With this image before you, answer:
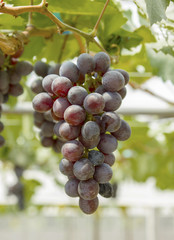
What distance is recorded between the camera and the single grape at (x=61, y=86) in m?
0.62

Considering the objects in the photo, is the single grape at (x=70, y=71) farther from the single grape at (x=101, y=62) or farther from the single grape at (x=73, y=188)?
the single grape at (x=73, y=188)

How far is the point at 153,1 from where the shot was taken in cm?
65

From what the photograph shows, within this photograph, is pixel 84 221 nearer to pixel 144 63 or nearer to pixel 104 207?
pixel 104 207

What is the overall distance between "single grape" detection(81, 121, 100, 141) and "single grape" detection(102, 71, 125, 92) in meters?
0.07

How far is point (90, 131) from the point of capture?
1.94ft

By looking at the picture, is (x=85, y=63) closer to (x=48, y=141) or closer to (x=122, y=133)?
(x=122, y=133)

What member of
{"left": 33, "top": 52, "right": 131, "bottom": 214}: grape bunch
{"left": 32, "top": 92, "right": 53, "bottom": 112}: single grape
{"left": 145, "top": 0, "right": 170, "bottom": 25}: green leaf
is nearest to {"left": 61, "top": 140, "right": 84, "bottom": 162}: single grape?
{"left": 33, "top": 52, "right": 131, "bottom": 214}: grape bunch

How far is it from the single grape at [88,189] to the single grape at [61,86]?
0.15m

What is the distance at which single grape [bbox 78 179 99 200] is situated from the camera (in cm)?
Result: 59

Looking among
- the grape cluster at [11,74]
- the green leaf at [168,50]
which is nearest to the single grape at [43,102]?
the grape cluster at [11,74]

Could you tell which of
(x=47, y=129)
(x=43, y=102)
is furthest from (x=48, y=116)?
(x=43, y=102)

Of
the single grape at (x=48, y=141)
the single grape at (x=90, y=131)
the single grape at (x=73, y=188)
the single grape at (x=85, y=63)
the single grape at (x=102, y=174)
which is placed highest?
the single grape at (x=85, y=63)

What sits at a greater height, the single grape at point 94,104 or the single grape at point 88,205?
the single grape at point 94,104

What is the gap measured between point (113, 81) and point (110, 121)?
0.23ft
